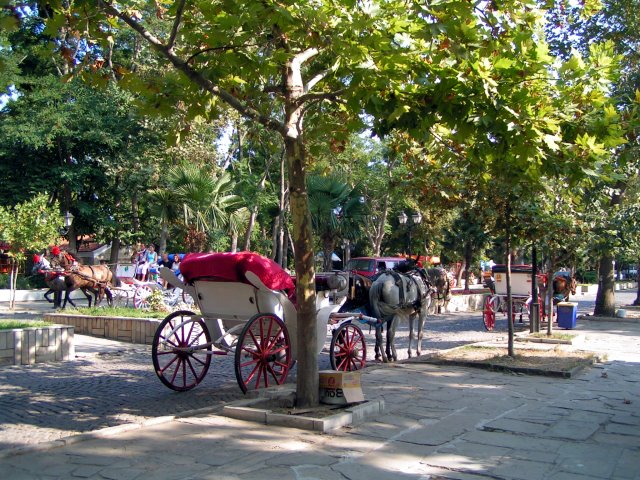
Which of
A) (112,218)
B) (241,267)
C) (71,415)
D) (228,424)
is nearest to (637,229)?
(241,267)

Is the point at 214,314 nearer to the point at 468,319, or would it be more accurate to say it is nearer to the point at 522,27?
the point at 522,27

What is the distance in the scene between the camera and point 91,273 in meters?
20.1

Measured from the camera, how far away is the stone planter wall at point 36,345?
10.7 metres

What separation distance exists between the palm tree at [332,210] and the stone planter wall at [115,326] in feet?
42.6

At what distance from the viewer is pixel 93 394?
29.0ft

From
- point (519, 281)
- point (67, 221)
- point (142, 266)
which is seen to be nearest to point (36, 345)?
point (142, 266)

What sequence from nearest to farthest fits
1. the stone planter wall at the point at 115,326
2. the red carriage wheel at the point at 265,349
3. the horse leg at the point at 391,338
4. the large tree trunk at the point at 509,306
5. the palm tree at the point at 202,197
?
1. the red carriage wheel at the point at 265,349
2. the horse leg at the point at 391,338
3. the large tree trunk at the point at 509,306
4. the stone planter wall at the point at 115,326
5. the palm tree at the point at 202,197

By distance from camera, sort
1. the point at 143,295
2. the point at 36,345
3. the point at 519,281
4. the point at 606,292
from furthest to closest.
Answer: the point at 606,292
the point at 519,281
the point at 143,295
the point at 36,345

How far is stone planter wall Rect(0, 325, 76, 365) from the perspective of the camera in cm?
1073

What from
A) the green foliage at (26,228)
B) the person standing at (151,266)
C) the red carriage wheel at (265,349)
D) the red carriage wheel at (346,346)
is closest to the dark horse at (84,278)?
the person standing at (151,266)

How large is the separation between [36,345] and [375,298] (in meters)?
5.96

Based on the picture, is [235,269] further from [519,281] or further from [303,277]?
[519,281]

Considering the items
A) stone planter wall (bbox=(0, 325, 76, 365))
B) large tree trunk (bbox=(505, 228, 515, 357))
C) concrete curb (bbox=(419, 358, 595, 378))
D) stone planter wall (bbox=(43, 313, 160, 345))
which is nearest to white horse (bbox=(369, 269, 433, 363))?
concrete curb (bbox=(419, 358, 595, 378))

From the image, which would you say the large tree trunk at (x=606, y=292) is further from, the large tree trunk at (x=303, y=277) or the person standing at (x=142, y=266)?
the large tree trunk at (x=303, y=277)
